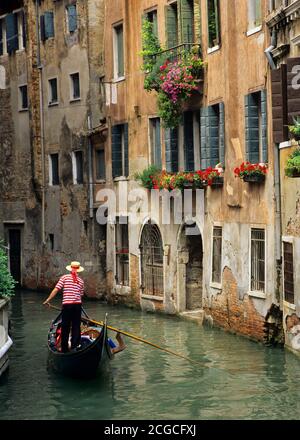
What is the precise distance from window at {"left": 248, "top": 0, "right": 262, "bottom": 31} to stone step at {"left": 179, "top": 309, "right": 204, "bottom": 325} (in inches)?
200

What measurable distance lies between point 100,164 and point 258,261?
28.8 ft

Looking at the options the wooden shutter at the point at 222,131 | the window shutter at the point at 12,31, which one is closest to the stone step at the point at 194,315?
the wooden shutter at the point at 222,131

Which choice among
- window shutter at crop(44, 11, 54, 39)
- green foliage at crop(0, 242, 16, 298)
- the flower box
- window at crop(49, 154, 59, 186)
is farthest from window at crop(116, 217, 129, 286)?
green foliage at crop(0, 242, 16, 298)

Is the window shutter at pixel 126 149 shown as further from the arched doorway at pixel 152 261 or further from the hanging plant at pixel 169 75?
the hanging plant at pixel 169 75

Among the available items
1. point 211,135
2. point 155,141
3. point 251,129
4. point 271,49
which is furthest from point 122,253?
point 271,49

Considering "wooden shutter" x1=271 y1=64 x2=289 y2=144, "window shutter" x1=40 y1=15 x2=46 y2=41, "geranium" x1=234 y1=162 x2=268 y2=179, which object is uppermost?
"window shutter" x1=40 y1=15 x2=46 y2=41

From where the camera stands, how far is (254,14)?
18.5 m

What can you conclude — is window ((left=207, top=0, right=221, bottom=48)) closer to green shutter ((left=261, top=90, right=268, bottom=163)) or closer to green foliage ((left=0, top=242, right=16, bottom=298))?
green shutter ((left=261, top=90, right=268, bottom=163))

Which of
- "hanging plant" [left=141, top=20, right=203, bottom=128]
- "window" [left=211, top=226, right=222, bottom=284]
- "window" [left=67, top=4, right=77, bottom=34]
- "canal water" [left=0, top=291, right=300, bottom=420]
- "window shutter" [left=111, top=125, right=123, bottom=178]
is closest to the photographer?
"canal water" [left=0, top=291, right=300, bottom=420]

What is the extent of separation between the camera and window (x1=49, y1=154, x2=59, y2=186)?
94.1 feet
